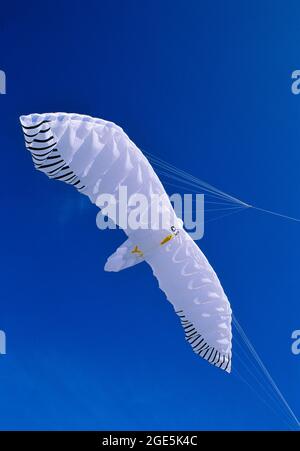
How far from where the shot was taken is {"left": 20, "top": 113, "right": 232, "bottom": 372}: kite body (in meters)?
5.12

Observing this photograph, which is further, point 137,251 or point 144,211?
point 137,251

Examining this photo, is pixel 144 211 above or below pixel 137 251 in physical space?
above

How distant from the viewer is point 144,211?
5.98 meters

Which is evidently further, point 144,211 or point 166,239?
point 166,239

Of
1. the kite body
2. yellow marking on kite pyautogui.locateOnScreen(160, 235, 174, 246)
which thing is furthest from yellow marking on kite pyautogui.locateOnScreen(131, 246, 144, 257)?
yellow marking on kite pyautogui.locateOnScreen(160, 235, 174, 246)

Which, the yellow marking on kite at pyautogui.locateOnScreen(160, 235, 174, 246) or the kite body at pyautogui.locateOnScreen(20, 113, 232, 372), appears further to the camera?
the yellow marking on kite at pyautogui.locateOnScreen(160, 235, 174, 246)

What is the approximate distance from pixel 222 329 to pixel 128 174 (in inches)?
109

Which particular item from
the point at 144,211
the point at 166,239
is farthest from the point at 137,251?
the point at 144,211

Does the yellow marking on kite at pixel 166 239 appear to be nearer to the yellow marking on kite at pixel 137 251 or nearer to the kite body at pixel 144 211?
the kite body at pixel 144 211

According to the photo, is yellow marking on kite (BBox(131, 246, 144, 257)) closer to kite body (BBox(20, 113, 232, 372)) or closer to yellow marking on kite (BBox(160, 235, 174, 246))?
kite body (BBox(20, 113, 232, 372))

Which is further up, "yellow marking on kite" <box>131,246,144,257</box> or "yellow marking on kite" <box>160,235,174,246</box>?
"yellow marking on kite" <box>160,235,174,246</box>

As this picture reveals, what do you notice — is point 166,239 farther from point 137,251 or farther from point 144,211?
point 144,211

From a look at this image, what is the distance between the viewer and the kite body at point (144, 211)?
16.8 ft
